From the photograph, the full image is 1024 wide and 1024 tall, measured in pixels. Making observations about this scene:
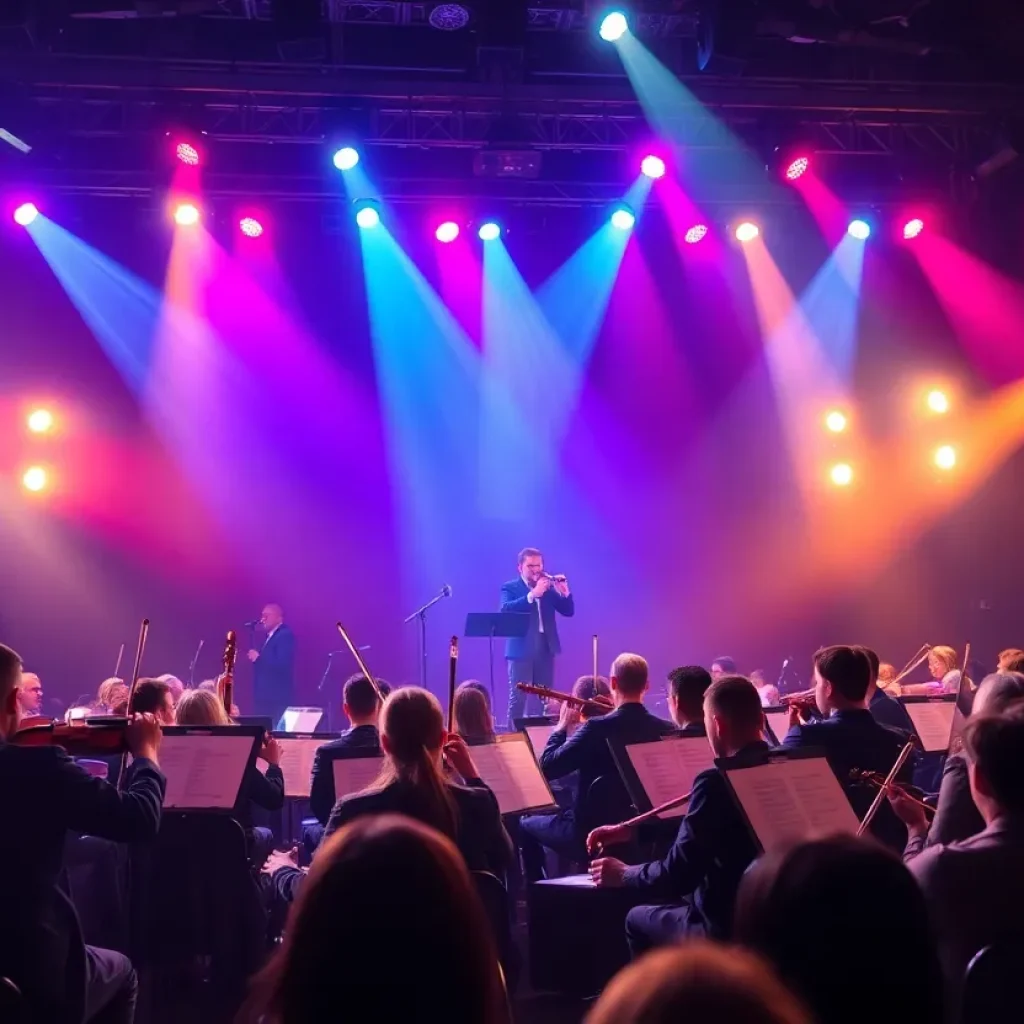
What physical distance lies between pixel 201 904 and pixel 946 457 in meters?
10.2

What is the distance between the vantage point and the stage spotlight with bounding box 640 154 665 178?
9.54 metres

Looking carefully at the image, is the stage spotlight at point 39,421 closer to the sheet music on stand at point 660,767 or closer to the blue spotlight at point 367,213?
the blue spotlight at point 367,213

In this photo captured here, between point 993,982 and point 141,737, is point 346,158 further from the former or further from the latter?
point 993,982

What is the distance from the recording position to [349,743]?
5199 mm

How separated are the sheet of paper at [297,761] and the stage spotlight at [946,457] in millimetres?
8998

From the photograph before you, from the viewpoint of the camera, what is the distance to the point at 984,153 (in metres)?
10.2

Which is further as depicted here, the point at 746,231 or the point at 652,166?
the point at 746,231

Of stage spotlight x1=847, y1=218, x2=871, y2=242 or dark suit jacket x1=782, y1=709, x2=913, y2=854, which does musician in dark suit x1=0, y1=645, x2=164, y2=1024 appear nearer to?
dark suit jacket x1=782, y1=709, x2=913, y2=854

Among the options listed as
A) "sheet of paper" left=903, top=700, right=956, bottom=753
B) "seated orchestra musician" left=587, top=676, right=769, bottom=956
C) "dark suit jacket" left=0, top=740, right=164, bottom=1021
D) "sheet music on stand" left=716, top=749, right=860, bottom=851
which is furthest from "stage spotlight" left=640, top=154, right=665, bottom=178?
"dark suit jacket" left=0, top=740, right=164, bottom=1021

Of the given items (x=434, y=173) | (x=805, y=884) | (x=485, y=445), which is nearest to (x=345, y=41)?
(x=434, y=173)

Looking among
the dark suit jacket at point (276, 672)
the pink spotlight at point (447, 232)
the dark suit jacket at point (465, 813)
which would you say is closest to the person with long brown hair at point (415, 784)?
the dark suit jacket at point (465, 813)

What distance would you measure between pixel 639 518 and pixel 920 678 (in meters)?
3.71

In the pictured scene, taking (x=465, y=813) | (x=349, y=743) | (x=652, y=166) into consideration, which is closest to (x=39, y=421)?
(x=652, y=166)

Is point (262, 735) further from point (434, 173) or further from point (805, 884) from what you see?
point (434, 173)
